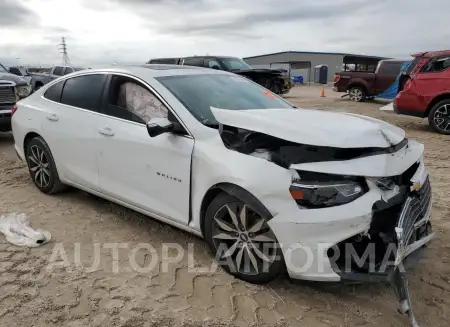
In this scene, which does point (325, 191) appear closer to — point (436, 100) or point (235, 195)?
point (235, 195)

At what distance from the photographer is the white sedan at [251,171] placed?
2537 millimetres

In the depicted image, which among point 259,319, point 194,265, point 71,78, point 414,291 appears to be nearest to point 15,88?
point 71,78

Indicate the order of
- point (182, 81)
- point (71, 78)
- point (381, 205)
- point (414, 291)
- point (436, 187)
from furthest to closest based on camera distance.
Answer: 1. point (436, 187)
2. point (71, 78)
3. point (182, 81)
4. point (414, 291)
5. point (381, 205)

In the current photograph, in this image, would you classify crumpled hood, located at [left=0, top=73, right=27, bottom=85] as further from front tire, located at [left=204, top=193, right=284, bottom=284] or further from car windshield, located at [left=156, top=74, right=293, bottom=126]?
front tire, located at [left=204, top=193, right=284, bottom=284]

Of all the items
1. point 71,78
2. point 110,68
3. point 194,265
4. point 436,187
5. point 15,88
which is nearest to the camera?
point 194,265

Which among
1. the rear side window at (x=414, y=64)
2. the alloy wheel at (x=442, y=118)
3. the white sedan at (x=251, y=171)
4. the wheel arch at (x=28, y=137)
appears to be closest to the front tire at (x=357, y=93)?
the rear side window at (x=414, y=64)

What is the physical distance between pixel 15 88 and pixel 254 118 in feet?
22.2

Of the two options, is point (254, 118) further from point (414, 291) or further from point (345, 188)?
point (414, 291)

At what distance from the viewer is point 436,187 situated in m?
5.13

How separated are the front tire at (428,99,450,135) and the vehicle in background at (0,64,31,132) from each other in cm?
874

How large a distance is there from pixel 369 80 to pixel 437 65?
8.16m

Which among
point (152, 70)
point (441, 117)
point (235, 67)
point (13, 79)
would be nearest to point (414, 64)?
point (441, 117)

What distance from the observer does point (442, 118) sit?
29.9 feet

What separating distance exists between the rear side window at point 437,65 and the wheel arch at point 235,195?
8.18 meters
